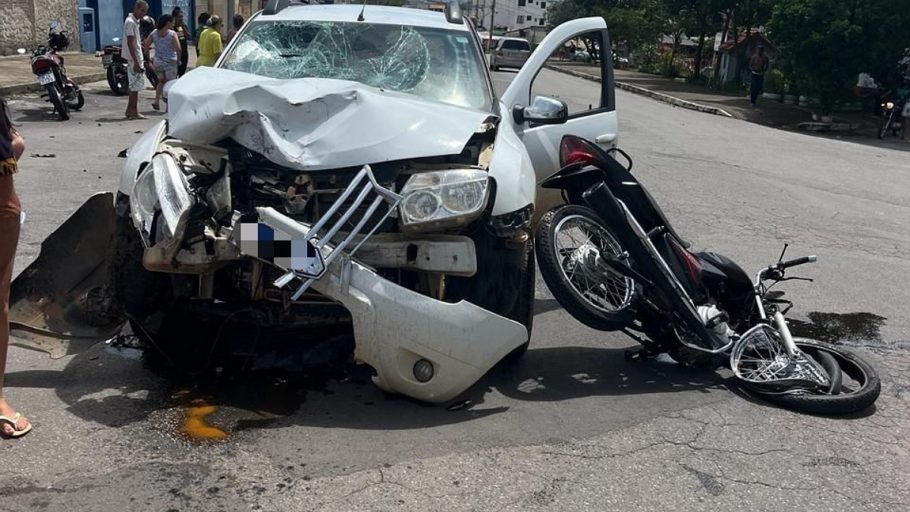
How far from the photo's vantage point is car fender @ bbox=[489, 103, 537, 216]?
13.3 ft

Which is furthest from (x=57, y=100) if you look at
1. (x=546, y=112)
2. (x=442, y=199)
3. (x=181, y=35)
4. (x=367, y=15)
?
(x=442, y=199)

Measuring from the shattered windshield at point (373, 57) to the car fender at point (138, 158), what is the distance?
3.82 feet

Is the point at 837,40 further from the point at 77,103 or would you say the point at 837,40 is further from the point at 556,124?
the point at 556,124

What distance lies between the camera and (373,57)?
5559 millimetres

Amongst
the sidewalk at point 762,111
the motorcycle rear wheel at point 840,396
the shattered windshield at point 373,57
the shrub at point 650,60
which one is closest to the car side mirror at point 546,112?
the shattered windshield at point 373,57

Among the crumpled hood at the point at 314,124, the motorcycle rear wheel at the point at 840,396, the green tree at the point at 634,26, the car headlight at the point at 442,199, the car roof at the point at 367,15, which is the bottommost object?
the motorcycle rear wheel at the point at 840,396

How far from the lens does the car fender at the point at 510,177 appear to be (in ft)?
13.3

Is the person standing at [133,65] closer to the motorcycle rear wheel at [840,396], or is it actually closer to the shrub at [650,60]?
the motorcycle rear wheel at [840,396]

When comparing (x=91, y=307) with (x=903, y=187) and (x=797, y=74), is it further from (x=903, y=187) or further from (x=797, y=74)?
(x=797, y=74)

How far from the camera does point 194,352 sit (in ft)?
14.8

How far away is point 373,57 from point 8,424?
10.2 ft

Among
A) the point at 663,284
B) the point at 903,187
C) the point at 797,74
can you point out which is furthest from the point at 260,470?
the point at 797,74

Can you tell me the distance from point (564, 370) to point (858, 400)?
1.49 meters

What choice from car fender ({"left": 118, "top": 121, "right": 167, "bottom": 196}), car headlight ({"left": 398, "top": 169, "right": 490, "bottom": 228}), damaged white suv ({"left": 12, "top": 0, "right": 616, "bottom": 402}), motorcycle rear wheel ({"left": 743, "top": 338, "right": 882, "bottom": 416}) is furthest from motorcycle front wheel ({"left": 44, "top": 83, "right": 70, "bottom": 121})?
motorcycle rear wheel ({"left": 743, "top": 338, "right": 882, "bottom": 416})
